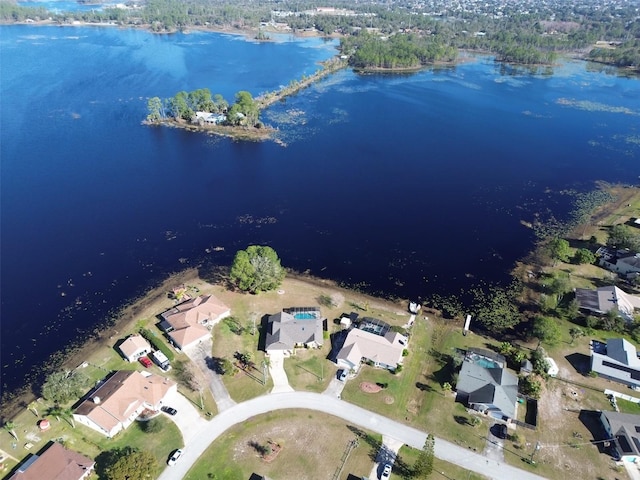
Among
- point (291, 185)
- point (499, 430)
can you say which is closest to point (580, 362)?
point (499, 430)

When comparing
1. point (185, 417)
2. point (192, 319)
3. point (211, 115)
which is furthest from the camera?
point (211, 115)

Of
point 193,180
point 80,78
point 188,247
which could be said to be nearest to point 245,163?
point 193,180

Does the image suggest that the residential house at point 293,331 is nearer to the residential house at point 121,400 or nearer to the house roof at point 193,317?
the house roof at point 193,317

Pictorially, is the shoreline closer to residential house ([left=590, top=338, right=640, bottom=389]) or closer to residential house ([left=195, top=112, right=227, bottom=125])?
residential house ([left=590, top=338, right=640, bottom=389])

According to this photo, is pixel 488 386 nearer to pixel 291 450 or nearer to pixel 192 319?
pixel 291 450

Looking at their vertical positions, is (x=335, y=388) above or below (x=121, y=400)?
below
